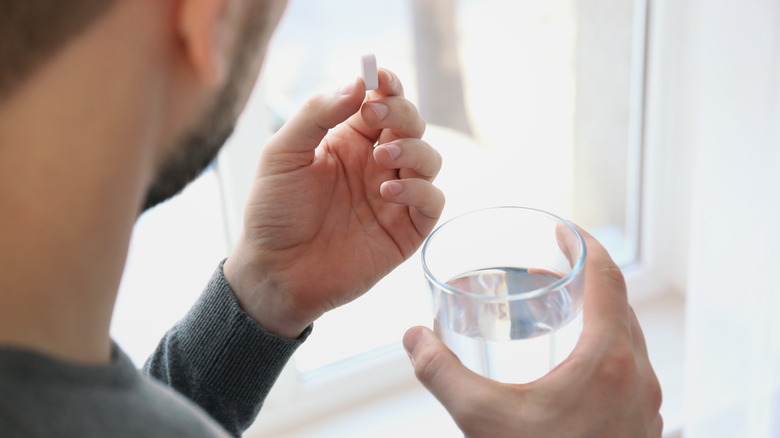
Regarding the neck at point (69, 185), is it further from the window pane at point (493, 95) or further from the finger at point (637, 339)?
the window pane at point (493, 95)

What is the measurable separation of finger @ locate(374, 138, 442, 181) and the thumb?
0.21m

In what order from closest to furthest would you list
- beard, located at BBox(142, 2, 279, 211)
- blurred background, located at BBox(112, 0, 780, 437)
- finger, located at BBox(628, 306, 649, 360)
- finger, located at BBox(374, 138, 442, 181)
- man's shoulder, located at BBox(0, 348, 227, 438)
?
man's shoulder, located at BBox(0, 348, 227, 438), beard, located at BBox(142, 2, 279, 211), finger, located at BBox(628, 306, 649, 360), finger, located at BBox(374, 138, 442, 181), blurred background, located at BBox(112, 0, 780, 437)

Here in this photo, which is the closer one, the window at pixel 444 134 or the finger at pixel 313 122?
the finger at pixel 313 122

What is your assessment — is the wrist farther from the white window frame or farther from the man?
the white window frame

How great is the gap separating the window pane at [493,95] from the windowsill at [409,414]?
0.32ft

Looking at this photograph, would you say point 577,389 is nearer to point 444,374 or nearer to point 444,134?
point 444,374

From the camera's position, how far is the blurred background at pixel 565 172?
3.75 ft

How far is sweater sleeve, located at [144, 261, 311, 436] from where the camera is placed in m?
0.84

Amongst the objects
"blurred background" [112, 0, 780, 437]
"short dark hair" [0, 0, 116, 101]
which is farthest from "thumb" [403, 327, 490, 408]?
"blurred background" [112, 0, 780, 437]

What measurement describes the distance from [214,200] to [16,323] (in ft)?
2.41

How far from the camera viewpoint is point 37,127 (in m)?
0.49

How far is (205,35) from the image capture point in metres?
0.52

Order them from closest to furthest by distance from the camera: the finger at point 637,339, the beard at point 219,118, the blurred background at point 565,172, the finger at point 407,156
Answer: the beard at point 219,118, the finger at point 637,339, the finger at point 407,156, the blurred background at point 565,172

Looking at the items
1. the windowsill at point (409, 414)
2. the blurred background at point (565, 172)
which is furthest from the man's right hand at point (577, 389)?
the windowsill at point (409, 414)
